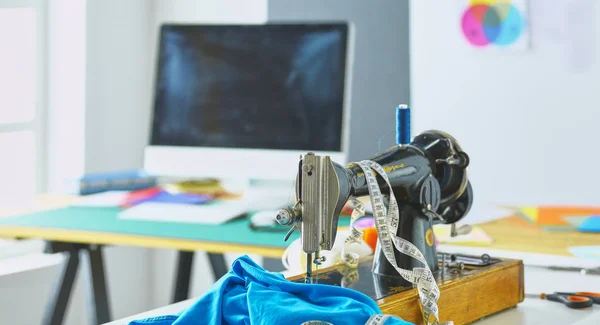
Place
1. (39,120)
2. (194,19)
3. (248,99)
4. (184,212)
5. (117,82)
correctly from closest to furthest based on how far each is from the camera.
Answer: (184,212), (248,99), (39,120), (117,82), (194,19)

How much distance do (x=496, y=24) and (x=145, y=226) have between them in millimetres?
1838

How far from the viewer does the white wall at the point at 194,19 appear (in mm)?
3725

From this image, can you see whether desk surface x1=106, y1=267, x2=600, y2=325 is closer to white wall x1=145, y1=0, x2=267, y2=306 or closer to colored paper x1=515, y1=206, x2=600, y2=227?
colored paper x1=515, y1=206, x2=600, y2=227

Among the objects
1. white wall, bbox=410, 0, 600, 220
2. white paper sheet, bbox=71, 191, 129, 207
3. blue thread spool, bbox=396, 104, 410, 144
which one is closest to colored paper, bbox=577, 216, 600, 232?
blue thread spool, bbox=396, 104, 410, 144

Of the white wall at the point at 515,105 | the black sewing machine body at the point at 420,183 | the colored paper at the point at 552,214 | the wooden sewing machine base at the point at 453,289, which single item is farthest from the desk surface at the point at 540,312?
the white wall at the point at 515,105

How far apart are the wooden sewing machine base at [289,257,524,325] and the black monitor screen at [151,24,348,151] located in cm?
102

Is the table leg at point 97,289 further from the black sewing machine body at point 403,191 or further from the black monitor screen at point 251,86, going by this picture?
the black sewing machine body at point 403,191

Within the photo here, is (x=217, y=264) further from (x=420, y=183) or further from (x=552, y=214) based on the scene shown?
(x=420, y=183)

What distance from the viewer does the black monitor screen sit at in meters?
2.27

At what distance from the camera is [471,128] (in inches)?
130

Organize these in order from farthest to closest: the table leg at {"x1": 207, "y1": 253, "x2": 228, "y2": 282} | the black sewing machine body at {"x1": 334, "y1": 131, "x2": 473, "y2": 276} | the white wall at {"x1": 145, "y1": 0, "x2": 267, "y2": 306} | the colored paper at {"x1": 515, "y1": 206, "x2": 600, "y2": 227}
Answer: the white wall at {"x1": 145, "y1": 0, "x2": 267, "y2": 306}
the table leg at {"x1": 207, "y1": 253, "x2": 228, "y2": 282}
the colored paper at {"x1": 515, "y1": 206, "x2": 600, "y2": 227}
the black sewing machine body at {"x1": 334, "y1": 131, "x2": 473, "y2": 276}

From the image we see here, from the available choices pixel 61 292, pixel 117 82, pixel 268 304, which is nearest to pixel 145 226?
pixel 61 292

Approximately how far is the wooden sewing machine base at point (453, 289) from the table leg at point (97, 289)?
1348 mm

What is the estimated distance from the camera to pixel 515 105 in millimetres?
3256
